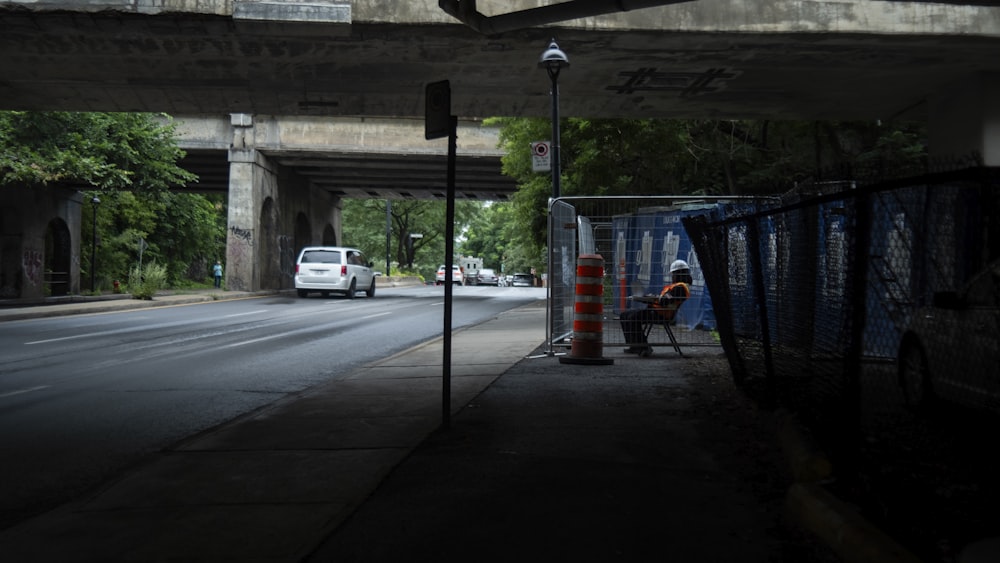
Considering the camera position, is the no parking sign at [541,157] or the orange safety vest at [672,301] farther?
the no parking sign at [541,157]

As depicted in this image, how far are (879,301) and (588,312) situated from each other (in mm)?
5664

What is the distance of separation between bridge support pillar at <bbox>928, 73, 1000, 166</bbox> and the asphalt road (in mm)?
9526

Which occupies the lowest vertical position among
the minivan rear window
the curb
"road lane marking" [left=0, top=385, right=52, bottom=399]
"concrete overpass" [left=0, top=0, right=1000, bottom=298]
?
"road lane marking" [left=0, top=385, right=52, bottom=399]

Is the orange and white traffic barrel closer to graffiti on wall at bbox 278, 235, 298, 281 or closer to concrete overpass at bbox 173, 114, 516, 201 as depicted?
concrete overpass at bbox 173, 114, 516, 201

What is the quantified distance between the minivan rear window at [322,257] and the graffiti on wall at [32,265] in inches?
345

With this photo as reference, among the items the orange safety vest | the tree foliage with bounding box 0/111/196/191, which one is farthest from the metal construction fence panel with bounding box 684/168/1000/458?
the tree foliage with bounding box 0/111/196/191

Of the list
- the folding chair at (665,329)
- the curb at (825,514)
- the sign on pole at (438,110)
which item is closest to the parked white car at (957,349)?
the curb at (825,514)

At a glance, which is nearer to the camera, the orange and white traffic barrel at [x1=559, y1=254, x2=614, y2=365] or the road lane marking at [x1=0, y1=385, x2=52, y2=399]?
the road lane marking at [x1=0, y1=385, x2=52, y2=399]

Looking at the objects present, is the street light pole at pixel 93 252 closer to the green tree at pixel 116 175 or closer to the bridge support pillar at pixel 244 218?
the green tree at pixel 116 175

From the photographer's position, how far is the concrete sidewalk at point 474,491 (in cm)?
385

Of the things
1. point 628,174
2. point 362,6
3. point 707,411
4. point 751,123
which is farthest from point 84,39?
point 751,123

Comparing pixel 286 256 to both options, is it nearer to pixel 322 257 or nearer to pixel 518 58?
pixel 322 257

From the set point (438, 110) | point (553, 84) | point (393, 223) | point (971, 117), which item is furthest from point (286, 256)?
point (393, 223)

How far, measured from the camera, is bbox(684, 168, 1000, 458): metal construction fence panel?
4121 millimetres
